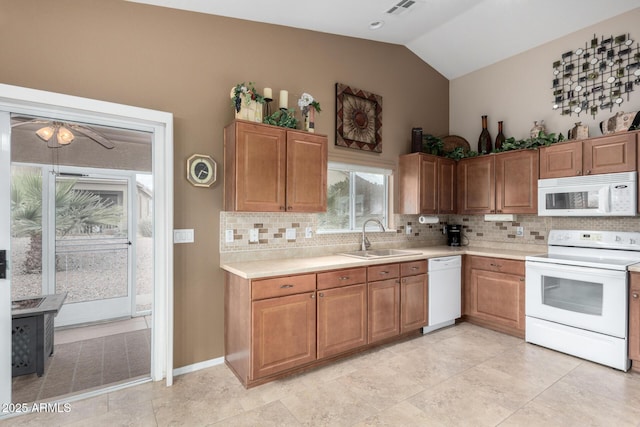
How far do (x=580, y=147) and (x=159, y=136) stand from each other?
12.9 feet

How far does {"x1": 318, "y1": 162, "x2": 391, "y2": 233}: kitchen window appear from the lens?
373 centimetres

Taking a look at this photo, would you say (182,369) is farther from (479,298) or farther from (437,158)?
(437,158)

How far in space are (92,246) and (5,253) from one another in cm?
98

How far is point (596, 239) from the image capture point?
132 inches

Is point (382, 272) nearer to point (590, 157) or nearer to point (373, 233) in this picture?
point (373, 233)

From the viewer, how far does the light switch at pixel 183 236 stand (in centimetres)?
267

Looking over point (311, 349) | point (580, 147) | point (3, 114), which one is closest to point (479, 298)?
point (580, 147)

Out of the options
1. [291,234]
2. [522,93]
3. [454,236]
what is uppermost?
[522,93]

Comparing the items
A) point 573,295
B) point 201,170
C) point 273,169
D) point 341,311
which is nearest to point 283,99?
point 273,169

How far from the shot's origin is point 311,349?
2.71m

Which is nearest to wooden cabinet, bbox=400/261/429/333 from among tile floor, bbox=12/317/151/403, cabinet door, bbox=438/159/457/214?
cabinet door, bbox=438/159/457/214

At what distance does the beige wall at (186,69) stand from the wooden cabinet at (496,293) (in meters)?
1.97

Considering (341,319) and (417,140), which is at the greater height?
(417,140)

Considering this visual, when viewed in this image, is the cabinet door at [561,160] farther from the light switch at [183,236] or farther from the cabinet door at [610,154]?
the light switch at [183,236]
